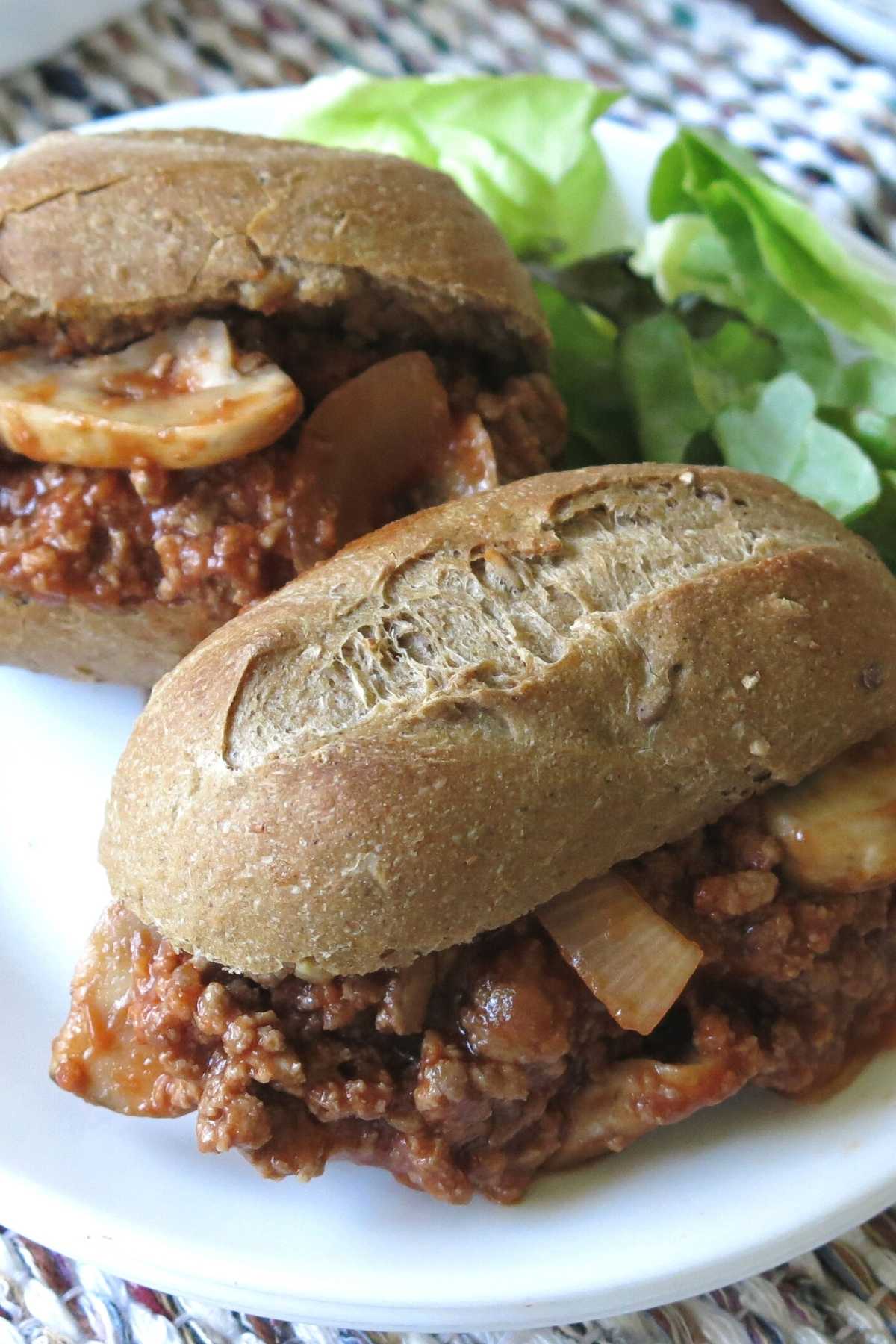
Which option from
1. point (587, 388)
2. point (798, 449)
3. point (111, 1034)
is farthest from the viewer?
point (587, 388)

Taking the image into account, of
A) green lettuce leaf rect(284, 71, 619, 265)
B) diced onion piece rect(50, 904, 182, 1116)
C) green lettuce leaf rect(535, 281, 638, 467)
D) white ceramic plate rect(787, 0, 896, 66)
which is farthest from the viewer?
white ceramic plate rect(787, 0, 896, 66)

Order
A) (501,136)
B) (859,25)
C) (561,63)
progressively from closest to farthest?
(501,136)
(859,25)
(561,63)

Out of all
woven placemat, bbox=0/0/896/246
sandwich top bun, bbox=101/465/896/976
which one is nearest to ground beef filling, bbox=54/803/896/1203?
sandwich top bun, bbox=101/465/896/976

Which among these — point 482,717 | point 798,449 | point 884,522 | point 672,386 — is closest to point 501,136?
point 672,386

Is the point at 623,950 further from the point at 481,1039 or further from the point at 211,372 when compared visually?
the point at 211,372

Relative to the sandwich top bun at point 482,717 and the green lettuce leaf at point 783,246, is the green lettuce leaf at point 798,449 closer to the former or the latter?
the green lettuce leaf at point 783,246

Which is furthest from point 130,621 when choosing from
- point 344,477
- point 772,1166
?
point 772,1166

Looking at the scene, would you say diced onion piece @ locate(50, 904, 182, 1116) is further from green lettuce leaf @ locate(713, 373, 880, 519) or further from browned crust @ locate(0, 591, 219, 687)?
green lettuce leaf @ locate(713, 373, 880, 519)
